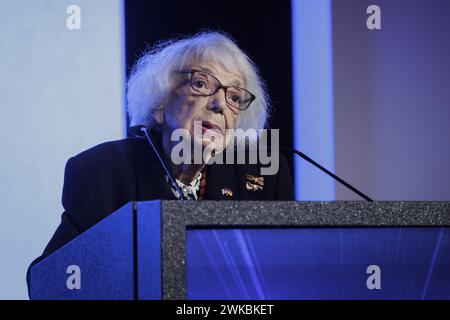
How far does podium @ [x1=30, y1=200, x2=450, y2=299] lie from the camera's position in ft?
3.15

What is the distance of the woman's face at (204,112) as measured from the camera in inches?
76.4

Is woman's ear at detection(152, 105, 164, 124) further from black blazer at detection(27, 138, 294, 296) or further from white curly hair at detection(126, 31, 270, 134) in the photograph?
black blazer at detection(27, 138, 294, 296)

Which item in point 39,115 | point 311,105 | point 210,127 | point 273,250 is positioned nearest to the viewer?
point 273,250

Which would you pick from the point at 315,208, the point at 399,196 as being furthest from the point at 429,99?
the point at 315,208

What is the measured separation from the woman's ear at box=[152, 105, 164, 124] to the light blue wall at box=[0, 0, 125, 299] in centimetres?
21

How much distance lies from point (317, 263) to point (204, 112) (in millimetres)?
1003

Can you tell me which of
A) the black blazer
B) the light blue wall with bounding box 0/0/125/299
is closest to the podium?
the black blazer

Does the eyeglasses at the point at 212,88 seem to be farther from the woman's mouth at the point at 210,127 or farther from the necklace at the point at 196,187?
the necklace at the point at 196,187

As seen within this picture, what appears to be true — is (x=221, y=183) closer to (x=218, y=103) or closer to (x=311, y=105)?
(x=218, y=103)

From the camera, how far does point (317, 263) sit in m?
1.02

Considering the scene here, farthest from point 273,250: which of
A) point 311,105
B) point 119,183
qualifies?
point 311,105

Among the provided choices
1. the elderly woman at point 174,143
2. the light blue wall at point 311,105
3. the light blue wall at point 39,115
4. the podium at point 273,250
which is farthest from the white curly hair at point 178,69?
the podium at point 273,250
